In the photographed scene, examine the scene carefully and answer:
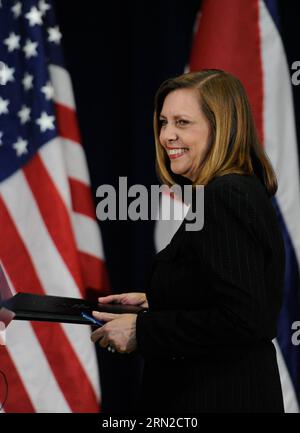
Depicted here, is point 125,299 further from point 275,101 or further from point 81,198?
point 275,101

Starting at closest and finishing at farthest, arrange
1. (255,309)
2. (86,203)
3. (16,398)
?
1. (255,309)
2. (16,398)
3. (86,203)

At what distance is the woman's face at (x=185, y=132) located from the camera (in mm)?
1278

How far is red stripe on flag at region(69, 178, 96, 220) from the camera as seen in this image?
2.50 m

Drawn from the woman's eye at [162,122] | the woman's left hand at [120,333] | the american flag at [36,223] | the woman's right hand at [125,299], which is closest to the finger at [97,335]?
the woman's left hand at [120,333]

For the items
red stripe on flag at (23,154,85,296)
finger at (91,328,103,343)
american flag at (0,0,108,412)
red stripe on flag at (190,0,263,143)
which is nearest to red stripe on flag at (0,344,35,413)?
american flag at (0,0,108,412)

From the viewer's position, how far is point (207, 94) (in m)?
1.26

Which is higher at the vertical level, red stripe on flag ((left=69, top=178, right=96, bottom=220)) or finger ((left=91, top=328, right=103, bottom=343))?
red stripe on flag ((left=69, top=178, right=96, bottom=220))

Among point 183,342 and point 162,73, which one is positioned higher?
point 162,73

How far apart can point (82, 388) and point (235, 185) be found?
4.63 ft

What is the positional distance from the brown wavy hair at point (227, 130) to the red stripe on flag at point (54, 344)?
46.0 inches

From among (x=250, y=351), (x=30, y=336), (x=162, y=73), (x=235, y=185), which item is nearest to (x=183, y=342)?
(x=250, y=351)

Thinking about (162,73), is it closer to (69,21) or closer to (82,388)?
(69,21)

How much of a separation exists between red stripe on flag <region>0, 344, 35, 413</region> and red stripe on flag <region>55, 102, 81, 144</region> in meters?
0.46

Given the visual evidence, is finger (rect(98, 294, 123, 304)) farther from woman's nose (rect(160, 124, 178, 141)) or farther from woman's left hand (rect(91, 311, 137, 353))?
woman's nose (rect(160, 124, 178, 141))
